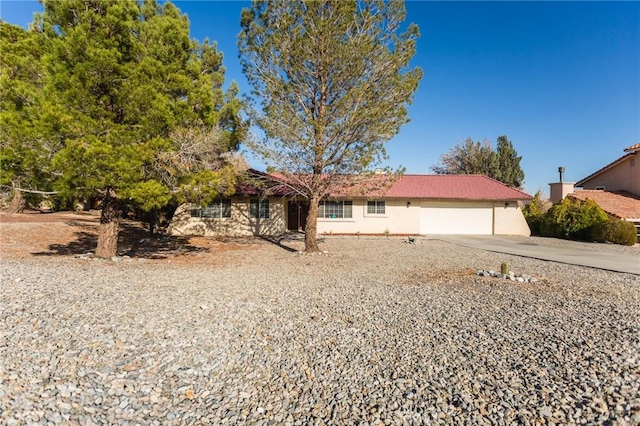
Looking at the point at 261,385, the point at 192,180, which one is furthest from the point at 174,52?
the point at 261,385

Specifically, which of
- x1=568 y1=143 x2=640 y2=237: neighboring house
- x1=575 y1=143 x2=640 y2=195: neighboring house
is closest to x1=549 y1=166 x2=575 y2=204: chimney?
x1=568 y1=143 x2=640 y2=237: neighboring house

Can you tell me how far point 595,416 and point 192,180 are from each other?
29.8 feet

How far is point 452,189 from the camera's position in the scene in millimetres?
22422

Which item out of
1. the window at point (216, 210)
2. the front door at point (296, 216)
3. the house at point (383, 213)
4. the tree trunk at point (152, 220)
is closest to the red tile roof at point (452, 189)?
the house at point (383, 213)

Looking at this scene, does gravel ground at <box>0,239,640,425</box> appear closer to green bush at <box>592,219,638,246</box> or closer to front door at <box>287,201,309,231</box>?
green bush at <box>592,219,638,246</box>

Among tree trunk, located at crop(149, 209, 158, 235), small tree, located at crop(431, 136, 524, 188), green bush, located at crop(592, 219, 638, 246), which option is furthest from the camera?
small tree, located at crop(431, 136, 524, 188)

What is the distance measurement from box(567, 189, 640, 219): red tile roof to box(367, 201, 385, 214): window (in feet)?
38.9

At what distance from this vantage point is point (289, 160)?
12.4m

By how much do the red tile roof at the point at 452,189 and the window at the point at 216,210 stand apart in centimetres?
959

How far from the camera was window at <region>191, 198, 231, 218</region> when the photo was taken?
19344 millimetres

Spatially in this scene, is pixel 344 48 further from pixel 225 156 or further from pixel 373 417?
pixel 373 417

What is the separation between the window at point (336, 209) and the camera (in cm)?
2083

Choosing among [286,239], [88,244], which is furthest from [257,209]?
[88,244]

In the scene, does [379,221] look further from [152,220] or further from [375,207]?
[152,220]
